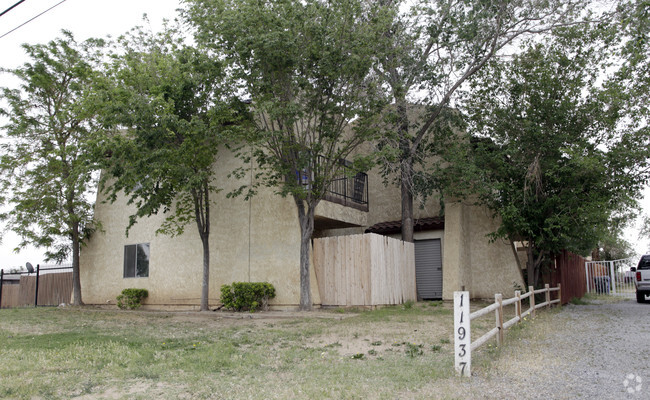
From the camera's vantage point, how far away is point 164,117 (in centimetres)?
1274

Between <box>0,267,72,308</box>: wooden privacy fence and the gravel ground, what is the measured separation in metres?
19.9

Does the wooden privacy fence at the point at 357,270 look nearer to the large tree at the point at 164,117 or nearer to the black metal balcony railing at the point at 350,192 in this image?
the black metal balcony railing at the point at 350,192

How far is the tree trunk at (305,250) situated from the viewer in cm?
1448

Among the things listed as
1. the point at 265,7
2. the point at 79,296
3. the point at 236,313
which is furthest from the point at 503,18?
the point at 79,296

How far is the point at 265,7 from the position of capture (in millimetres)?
13039

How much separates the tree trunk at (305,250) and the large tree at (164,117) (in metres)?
3.06

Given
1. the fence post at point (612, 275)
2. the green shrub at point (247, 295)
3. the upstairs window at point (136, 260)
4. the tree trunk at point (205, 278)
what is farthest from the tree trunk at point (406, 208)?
the fence post at point (612, 275)

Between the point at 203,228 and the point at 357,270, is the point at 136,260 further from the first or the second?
the point at 357,270

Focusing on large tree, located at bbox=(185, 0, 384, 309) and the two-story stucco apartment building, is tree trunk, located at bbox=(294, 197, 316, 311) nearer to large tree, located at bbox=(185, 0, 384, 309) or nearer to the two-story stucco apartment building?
large tree, located at bbox=(185, 0, 384, 309)

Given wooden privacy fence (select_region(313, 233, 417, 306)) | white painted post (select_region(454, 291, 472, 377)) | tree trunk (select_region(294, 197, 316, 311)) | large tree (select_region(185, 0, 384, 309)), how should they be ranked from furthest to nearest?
1. wooden privacy fence (select_region(313, 233, 417, 306))
2. tree trunk (select_region(294, 197, 316, 311))
3. large tree (select_region(185, 0, 384, 309))
4. white painted post (select_region(454, 291, 472, 377))

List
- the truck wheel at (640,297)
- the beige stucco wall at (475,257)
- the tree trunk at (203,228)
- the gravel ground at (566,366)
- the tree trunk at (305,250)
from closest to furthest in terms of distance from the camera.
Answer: the gravel ground at (566,366) < the tree trunk at (305,250) < the tree trunk at (203,228) < the beige stucco wall at (475,257) < the truck wheel at (640,297)

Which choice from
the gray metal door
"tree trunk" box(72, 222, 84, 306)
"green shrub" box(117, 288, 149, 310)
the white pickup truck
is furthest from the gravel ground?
"tree trunk" box(72, 222, 84, 306)

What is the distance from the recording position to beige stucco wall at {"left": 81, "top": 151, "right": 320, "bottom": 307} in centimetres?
1564

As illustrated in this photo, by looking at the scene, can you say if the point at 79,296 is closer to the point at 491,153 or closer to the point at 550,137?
the point at 491,153
